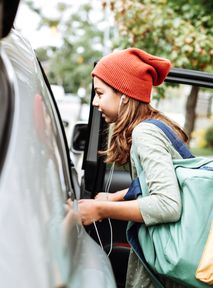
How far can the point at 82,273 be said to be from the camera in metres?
1.36

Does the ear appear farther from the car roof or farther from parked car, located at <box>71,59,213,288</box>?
the car roof

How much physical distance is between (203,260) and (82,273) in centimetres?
63

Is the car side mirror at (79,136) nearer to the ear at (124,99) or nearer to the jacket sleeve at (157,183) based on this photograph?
the ear at (124,99)

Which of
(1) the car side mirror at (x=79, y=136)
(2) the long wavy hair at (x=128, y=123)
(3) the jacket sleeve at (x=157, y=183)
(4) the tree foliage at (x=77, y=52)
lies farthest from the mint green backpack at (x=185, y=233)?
(4) the tree foliage at (x=77, y=52)

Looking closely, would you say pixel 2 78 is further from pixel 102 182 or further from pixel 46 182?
pixel 102 182

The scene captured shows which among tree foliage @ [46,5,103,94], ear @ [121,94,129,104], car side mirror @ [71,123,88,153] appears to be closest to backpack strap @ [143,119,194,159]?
ear @ [121,94,129,104]

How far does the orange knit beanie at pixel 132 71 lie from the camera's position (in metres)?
2.29

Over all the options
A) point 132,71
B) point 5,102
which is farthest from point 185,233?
point 5,102

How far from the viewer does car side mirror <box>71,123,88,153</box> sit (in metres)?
4.00

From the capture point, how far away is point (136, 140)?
209 centimetres

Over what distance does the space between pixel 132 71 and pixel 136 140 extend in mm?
333

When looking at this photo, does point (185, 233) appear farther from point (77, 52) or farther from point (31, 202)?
point (77, 52)

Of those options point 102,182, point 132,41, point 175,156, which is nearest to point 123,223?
point 102,182

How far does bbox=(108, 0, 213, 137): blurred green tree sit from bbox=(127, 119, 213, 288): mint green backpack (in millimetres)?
5006
